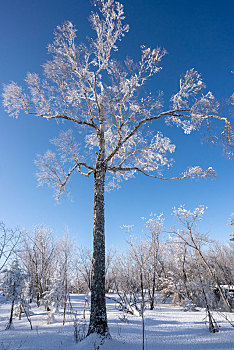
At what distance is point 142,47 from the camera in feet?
21.0

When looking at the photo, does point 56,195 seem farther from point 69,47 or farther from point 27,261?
point 27,261

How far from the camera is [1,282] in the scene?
8.56 meters

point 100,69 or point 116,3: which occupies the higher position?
point 116,3

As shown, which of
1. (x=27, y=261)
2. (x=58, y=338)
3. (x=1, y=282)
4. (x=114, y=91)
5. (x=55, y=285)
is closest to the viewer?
(x=58, y=338)

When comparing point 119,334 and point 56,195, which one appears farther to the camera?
point 56,195

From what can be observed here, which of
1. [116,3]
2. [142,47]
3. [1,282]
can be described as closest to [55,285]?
[1,282]

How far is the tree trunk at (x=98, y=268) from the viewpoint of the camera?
3738 millimetres

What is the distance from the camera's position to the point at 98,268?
4219 mm

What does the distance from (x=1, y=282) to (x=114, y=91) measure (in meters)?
10.6

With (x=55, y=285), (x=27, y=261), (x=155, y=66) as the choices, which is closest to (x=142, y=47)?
(x=155, y=66)

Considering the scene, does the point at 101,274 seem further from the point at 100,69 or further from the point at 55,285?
the point at 55,285

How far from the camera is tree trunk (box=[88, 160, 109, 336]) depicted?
12.3 ft

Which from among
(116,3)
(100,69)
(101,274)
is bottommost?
(101,274)

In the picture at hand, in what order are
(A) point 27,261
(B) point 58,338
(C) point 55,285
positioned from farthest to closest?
1. (A) point 27,261
2. (C) point 55,285
3. (B) point 58,338
